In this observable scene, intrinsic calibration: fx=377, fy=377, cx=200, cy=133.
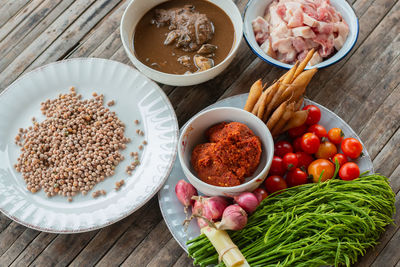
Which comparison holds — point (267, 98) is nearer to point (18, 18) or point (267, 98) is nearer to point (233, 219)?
point (233, 219)

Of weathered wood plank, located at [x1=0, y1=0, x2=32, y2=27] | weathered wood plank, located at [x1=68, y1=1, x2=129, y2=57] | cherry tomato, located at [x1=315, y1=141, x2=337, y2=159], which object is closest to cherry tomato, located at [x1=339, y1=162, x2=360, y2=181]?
cherry tomato, located at [x1=315, y1=141, x2=337, y2=159]

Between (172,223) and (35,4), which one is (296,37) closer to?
(172,223)

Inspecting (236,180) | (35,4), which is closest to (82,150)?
(236,180)

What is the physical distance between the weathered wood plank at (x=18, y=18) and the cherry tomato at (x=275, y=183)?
6.10 ft

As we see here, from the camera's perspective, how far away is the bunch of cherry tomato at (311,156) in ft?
6.12

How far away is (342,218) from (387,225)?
0.43 metres

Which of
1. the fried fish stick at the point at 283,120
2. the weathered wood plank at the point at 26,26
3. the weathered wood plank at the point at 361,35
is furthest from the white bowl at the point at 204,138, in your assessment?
the weathered wood plank at the point at 26,26

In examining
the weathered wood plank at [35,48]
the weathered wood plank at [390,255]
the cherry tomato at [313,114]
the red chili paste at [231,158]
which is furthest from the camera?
the weathered wood plank at [35,48]

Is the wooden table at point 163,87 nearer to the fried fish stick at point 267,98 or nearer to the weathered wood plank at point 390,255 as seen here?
the weathered wood plank at point 390,255

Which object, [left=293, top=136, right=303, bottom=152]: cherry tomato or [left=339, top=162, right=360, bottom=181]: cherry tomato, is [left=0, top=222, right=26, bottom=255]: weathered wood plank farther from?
[left=339, top=162, right=360, bottom=181]: cherry tomato

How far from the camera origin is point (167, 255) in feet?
6.34

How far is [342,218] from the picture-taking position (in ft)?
5.42

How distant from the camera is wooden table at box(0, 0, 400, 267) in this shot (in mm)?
1939

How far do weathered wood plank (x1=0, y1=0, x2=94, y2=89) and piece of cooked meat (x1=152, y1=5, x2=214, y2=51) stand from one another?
645 millimetres
